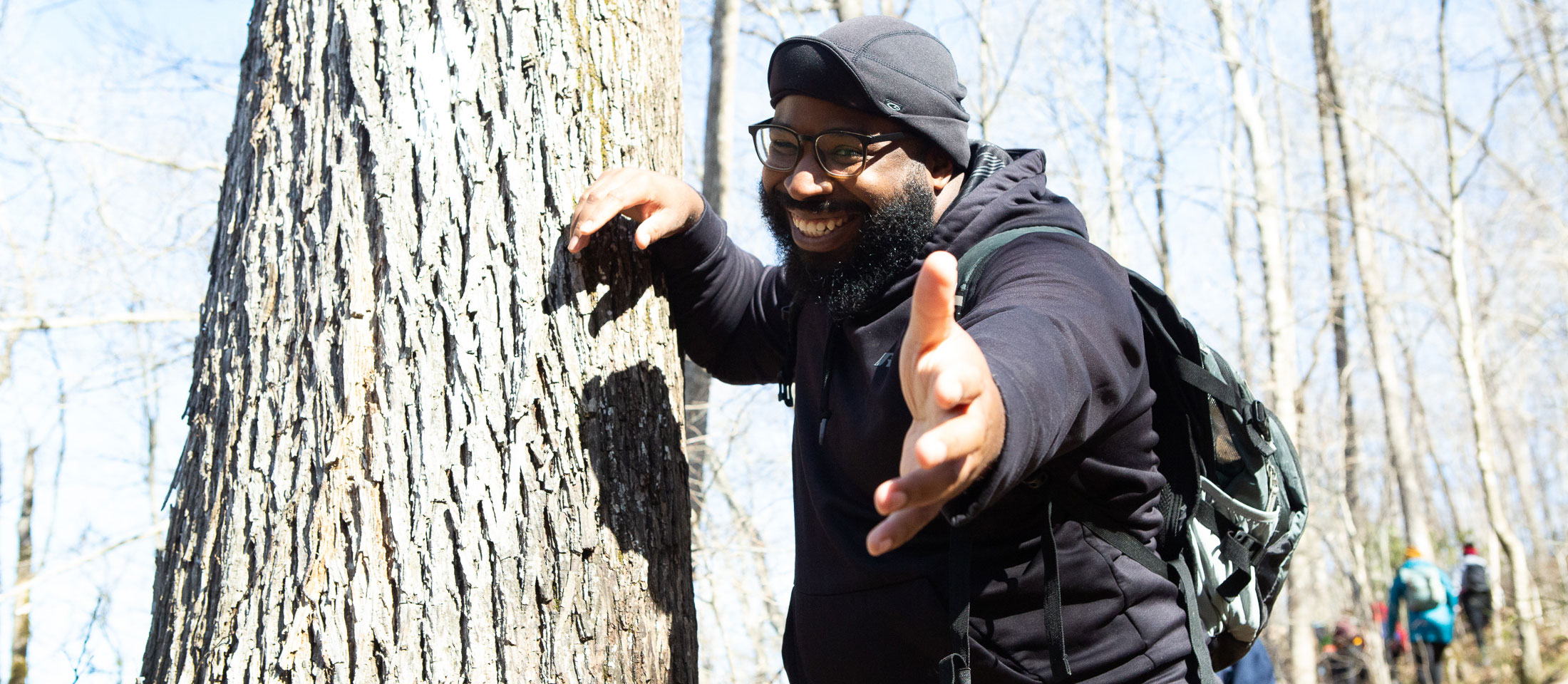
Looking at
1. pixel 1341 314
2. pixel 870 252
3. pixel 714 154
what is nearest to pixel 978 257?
pixel 870 252

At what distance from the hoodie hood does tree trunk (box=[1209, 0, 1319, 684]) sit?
8.20 metres

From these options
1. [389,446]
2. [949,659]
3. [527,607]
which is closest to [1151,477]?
[949,659]

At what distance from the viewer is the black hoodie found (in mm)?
1721

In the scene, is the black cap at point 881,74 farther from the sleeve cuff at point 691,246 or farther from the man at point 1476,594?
the man at point 1476,594

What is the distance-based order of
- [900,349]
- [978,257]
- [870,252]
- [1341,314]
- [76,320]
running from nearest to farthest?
[900,349] → [978,257] → [870,252] → [76,320] → [1341,314]

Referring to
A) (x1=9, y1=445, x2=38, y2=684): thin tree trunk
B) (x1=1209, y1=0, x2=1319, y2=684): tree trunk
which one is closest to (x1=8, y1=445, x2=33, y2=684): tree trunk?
(x1=9, y1=445, x2=38, y2=684): thin tree trunk

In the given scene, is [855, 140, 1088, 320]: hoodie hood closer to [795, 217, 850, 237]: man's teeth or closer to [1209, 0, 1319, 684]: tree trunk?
[795, 217, 850, 237]: man's teeth

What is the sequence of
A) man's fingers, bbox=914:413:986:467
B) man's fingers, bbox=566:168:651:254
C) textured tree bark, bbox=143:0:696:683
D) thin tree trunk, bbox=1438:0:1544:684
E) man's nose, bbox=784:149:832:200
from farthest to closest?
thin tree trunk, bbox=1438:0:1544:684
man's nose, bbox=784:149:832:200
man's fingers, bbox=566:168:651:254
textured tree bark, bbox=143:0:696:683
man's fingers, bbox=914:413:986:467

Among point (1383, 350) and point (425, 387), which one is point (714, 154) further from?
point (1383, 350)

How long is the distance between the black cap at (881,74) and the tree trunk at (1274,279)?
8175 millimetres

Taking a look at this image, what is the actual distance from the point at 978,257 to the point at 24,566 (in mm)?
10292

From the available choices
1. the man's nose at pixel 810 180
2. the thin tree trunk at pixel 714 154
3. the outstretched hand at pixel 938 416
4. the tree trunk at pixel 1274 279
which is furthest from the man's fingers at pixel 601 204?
the tree trunk at pixel 1274 279

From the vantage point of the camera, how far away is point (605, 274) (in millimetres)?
2209

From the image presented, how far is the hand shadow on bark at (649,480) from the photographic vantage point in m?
2.07
